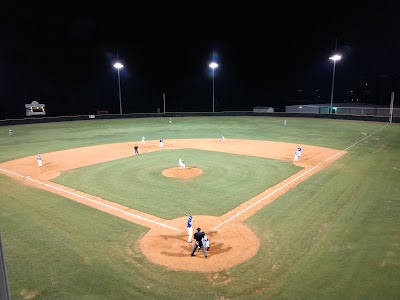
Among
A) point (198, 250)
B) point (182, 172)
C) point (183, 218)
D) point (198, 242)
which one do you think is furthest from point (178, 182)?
point (198, 242)

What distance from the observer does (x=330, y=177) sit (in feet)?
69.2

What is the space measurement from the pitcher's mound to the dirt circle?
7.20 meters

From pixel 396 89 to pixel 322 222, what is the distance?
99552mm

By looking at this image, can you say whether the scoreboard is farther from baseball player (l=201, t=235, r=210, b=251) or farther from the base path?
baseball player (l=201, t=235, r=210, b=251)

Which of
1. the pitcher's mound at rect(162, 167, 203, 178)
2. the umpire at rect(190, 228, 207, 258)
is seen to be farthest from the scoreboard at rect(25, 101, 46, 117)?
the umpire at rect(190, 228, 207, 258)

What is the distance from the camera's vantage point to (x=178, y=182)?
65.7ft

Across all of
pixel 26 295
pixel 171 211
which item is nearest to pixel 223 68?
pixel 171 211

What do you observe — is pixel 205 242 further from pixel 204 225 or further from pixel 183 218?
pixel 183 218

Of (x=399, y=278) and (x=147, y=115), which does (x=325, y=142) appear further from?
(x=147, y=115)

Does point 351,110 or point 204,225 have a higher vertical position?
point 351,110

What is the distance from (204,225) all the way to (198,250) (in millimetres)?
2159

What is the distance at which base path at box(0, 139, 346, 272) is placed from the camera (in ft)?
37.1

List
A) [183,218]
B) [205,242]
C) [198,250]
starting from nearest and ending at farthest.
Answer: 1. [205,242]
2. [198,250]
3. [183,218]

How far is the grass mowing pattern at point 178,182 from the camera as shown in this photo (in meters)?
16.3
